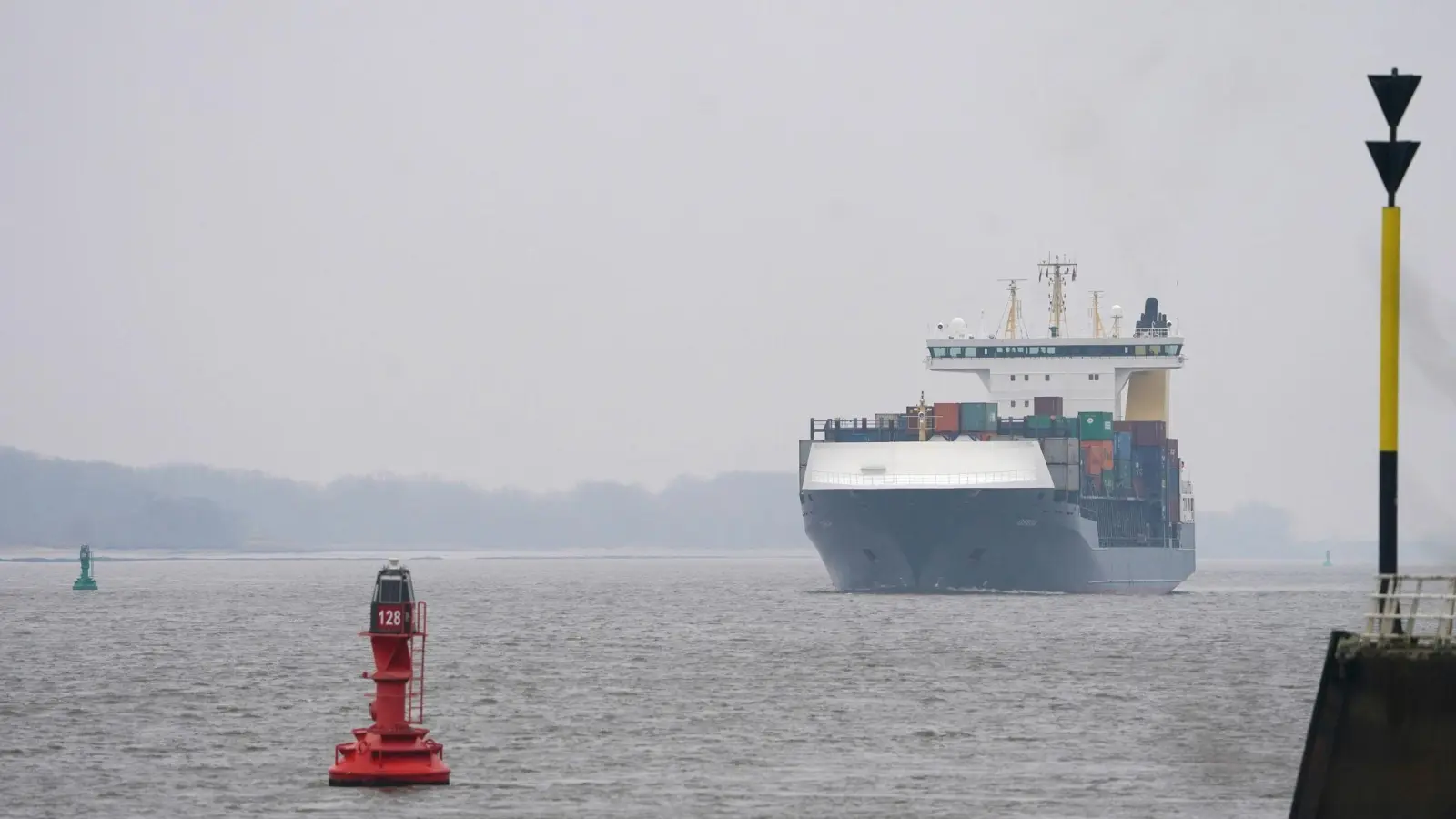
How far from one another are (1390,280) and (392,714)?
12.2 meters

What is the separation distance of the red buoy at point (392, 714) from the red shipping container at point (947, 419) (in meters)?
62.7

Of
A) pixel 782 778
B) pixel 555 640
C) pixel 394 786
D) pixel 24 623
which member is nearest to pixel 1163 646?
pixel 555 640

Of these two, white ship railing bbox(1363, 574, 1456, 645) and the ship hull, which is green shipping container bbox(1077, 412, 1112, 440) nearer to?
the ship hull

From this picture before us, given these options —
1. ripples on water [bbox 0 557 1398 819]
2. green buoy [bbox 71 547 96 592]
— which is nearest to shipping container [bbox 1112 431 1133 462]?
ripples on water [bbox 0 557 1398 819]

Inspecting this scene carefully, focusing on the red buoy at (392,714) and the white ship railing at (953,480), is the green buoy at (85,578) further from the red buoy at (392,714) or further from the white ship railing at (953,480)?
the red buoy at (392,714)

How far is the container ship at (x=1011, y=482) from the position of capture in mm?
82375

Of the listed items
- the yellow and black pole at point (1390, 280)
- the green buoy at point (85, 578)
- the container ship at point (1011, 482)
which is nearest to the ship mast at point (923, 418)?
the container ship at point (1011, 482)

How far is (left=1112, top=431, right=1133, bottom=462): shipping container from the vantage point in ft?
314

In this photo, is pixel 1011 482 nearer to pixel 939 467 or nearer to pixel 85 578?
pixel 939 467

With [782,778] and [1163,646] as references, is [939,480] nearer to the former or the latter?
[1163,646]

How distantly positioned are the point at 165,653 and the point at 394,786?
3260cm

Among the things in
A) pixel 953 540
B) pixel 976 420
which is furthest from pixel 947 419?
pixel 953 540

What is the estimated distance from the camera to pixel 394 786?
2522 centimetres

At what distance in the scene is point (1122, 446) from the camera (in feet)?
316
